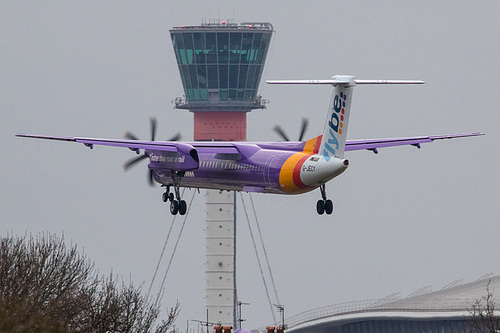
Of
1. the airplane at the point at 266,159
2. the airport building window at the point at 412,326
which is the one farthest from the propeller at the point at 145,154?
the airport building window at the point at 412,326

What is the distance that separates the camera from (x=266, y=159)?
344 feet

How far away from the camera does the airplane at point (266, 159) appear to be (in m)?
98.4

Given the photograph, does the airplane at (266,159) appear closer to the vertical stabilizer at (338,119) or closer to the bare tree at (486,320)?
the vertical stabilizer at (338,119)

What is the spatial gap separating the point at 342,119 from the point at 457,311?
87330 mm

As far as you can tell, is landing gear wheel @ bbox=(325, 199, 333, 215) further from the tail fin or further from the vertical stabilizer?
the vertical stabilizer

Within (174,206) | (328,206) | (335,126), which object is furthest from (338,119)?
(174,206)

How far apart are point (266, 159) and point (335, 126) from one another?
Result: 7.64 m

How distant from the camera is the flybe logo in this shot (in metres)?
98.4

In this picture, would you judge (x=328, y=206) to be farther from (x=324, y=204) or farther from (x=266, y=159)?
(x=266, y=159)

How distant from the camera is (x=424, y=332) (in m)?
189

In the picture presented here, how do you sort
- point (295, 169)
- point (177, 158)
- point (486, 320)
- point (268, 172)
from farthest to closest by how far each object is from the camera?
1. point (486, 320)
2. point (177, 158)
3. point (268, 172)
4. point (295, 169)

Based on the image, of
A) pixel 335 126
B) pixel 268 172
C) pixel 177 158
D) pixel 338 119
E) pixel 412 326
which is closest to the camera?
pixel 335 126

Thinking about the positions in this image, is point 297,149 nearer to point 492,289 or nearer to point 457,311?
point 457,311

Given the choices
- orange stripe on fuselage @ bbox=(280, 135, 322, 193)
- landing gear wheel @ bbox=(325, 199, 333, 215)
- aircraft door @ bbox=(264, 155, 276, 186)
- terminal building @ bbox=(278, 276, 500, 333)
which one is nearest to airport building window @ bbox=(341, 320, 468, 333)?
terminal building @ bbox=(278, 276, 500, 333)
